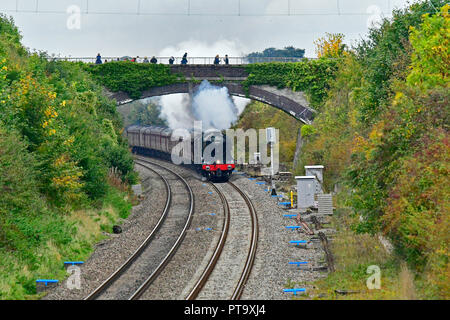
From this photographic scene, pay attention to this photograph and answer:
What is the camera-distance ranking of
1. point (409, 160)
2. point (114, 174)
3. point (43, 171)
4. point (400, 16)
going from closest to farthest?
point (409, 160)
point (43, 171)
point (400, 16)
point (114, 174)

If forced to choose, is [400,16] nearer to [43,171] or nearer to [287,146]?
[43,171]

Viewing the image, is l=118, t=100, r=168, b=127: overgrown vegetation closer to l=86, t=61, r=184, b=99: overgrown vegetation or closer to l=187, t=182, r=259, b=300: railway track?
l=86, t=61, r=184, b=99: overgrown vegetation

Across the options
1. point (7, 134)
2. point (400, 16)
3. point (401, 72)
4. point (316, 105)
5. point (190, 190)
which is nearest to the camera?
point (7, 134)

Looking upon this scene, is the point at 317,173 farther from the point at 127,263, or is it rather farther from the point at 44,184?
the point at 44,184

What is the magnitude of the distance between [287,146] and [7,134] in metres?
30.8

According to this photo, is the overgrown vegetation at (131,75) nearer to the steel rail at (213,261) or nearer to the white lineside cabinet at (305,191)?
the steel rail at (213,261)

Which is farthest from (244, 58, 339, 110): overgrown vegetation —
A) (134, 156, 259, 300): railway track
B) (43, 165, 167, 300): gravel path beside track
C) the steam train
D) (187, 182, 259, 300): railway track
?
(187, 182, 259, 300): railway track

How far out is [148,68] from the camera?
4412cm

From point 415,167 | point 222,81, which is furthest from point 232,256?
point 222,81

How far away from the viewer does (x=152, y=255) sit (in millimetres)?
20469

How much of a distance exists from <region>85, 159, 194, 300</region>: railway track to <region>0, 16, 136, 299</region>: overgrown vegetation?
1.77 metres

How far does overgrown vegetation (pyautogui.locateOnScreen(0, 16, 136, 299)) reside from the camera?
1764cm
